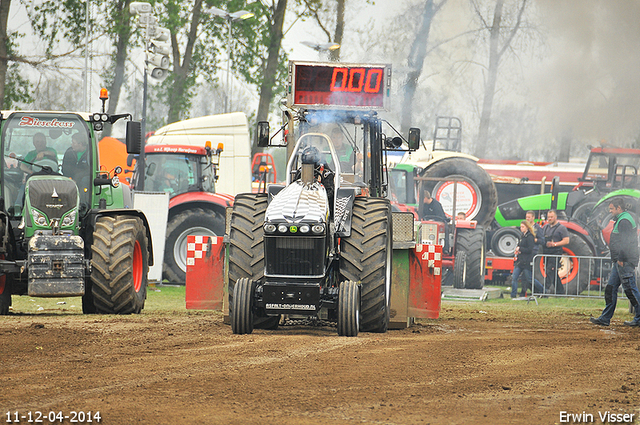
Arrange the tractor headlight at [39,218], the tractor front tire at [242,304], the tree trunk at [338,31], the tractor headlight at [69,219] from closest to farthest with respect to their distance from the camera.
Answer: the tractor front tire at [242,304], the tractor headlight at [39,218], the tractor headlight at [69,219], the tree trunk at [338,31]

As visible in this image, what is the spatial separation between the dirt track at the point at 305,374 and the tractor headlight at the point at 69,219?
1242 mm

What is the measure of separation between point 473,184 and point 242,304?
12386mm

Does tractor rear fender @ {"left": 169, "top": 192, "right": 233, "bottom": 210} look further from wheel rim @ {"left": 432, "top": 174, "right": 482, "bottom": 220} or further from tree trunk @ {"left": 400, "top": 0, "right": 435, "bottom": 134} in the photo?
wheel rim @ {"left": 432, "top": 174, "right": 482, "bottom": 220}

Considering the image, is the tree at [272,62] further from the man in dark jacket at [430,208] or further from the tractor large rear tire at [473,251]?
the tractor large rear tire at [473,251]

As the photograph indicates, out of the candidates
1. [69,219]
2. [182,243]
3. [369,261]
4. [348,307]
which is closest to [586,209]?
[182,243]

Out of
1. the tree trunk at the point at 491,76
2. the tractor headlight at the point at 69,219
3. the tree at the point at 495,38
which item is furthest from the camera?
the tree trunk at the point at 491,76

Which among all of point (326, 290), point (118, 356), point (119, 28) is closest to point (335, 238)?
point (326, 290)

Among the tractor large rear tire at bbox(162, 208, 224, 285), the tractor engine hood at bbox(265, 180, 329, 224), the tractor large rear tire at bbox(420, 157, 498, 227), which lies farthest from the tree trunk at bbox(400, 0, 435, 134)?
the tractor engine hood at bbox(265, 180, 329, 224)

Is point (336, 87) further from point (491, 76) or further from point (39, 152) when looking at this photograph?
point (491, 76)

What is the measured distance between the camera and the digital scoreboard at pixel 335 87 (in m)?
9.55

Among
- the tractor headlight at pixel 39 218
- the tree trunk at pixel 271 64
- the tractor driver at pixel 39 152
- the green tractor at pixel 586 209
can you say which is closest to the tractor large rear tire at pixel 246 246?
the tractor headlight at pixel 39 218

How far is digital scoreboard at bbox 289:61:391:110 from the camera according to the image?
9555 millimetres

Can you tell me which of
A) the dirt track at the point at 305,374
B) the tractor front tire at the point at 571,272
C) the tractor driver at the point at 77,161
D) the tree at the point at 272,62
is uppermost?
the tree at the point at 272,62

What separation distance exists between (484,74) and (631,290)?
6.75m
